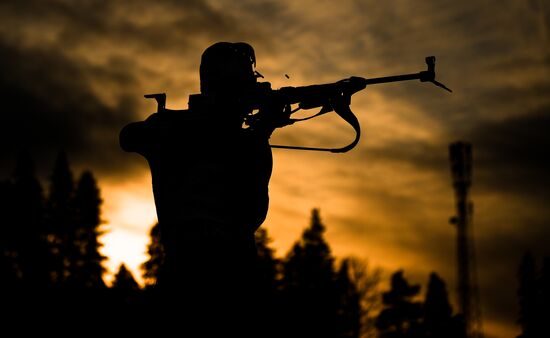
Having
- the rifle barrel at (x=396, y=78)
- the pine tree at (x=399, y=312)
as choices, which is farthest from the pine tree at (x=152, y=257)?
the rifle barrel at (x=396, y=78)

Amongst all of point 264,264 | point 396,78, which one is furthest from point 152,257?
point 396,78

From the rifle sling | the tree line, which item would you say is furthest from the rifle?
the tree line

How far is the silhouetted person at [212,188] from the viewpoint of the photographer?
25.7 ft

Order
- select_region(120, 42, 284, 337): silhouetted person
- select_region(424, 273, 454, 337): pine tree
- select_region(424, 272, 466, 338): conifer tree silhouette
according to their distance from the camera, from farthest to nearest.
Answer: select_region(424, 273, 454, 337): pine tree
select_region(424, 272, 466, 338): conifer tree silhouette
select_region(120, 42, 284, 337): silhouetted person

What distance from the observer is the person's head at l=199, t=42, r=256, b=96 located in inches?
338

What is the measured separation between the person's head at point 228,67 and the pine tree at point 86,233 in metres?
52.3

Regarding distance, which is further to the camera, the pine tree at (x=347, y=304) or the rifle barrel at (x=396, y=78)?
the pine tree at (x=347, y=304)

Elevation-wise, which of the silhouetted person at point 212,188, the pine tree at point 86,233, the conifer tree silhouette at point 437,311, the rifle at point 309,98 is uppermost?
the pine tree at point 86,233

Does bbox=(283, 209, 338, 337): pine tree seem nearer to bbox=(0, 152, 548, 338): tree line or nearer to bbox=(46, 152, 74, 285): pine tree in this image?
bbox=(0, 152, 548, 338): tree line

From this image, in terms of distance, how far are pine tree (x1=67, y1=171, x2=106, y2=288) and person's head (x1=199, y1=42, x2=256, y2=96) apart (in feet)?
172

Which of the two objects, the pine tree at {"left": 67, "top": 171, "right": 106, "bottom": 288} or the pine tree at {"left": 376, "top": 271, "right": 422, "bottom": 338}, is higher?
the pine tree at {"left": 67, "top": 171, "right": 106, "bottom": 288}

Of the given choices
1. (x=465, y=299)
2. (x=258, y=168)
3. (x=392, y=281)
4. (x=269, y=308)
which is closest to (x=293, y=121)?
(x=258, y=168)

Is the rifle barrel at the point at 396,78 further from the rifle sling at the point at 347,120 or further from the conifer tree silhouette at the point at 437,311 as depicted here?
the conifer tree silhouette at the point at 437,311

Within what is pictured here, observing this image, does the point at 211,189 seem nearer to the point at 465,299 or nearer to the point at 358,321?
the point at 465,299
